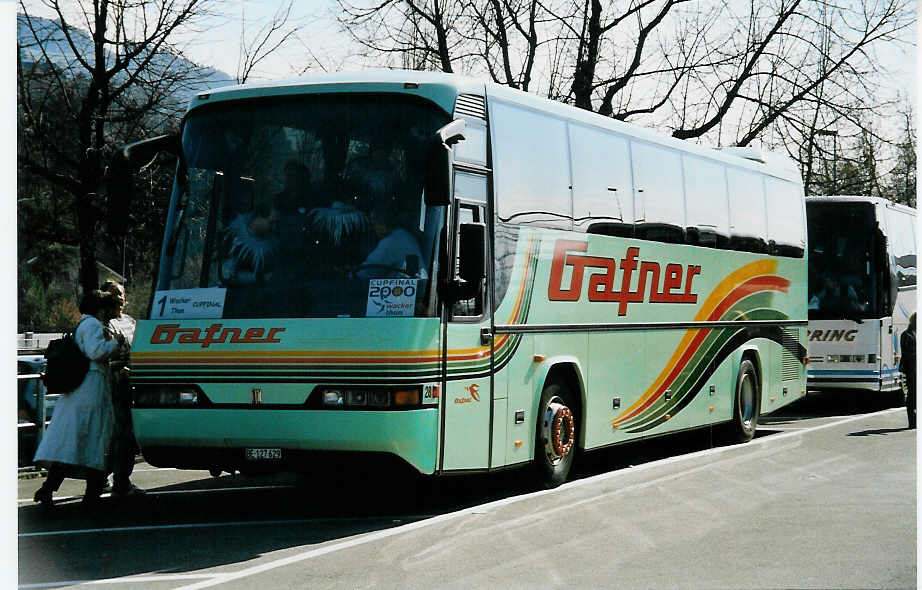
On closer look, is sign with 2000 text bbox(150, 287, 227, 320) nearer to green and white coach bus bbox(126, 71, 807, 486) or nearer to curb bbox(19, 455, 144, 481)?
green and white coach bus bbox(126, 71, 807, 486)

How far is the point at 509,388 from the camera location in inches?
424

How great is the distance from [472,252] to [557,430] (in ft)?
8.34

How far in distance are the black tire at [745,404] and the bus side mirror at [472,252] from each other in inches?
298

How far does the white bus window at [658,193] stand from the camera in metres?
13.6

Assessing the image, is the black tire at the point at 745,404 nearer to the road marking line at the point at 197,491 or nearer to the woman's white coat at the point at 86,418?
the road marking line at the point at 197,491

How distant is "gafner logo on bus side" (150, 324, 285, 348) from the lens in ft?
31.8

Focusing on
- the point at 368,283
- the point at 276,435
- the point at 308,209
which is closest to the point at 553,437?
the point at 368,283

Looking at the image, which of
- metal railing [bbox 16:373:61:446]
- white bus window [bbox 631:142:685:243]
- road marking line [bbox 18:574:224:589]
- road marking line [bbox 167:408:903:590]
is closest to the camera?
road marking line [bbox 18:574:224:589]

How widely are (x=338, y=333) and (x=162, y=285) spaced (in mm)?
1693

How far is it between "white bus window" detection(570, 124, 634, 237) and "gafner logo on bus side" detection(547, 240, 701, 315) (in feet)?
0.94

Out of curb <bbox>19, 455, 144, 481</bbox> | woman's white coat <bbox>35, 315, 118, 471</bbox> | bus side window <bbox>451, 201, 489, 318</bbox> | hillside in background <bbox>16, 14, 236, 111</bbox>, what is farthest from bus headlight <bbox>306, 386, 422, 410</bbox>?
hillside in background <bbox>16, 14, 236, 111</bbox>

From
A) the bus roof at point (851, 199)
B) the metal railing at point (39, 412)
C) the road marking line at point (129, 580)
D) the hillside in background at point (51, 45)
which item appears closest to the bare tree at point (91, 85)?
the hillside in background at point (51, 45)
